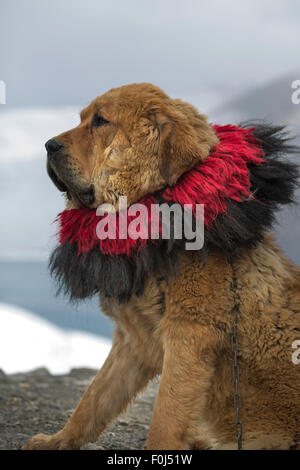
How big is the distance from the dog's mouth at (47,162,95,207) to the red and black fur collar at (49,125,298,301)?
0.06 metres

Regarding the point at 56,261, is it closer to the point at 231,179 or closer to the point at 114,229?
the point at 114,229

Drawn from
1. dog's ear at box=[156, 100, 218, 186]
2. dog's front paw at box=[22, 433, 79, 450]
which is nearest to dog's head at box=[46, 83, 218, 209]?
dog's ear at box=[156, 100, 218, 186]

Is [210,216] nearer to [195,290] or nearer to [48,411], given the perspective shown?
[195,290]

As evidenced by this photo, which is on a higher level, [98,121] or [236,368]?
[98,121]

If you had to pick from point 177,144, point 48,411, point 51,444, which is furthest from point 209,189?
point 48,411

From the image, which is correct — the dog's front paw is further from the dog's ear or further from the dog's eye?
the dog's eye

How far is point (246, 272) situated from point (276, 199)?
498 mm

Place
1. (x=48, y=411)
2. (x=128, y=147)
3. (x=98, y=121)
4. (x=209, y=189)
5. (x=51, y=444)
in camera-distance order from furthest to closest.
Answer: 1. (x=48, y=411)
2. (x=51, y=444)
3. (x=98, y=121)
4. (x=128, y=147)
5. (x=209, y=189)

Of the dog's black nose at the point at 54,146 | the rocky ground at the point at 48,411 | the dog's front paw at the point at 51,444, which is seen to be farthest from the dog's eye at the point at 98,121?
the dog's front paw at the point at 51,444

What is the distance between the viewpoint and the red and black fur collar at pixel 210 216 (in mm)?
3271

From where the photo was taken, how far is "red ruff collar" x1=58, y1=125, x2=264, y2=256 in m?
3.26

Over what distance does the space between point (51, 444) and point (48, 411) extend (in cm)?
129

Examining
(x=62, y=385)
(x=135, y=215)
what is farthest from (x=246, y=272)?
(x=62, y=385)

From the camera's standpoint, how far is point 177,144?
3.26 m
